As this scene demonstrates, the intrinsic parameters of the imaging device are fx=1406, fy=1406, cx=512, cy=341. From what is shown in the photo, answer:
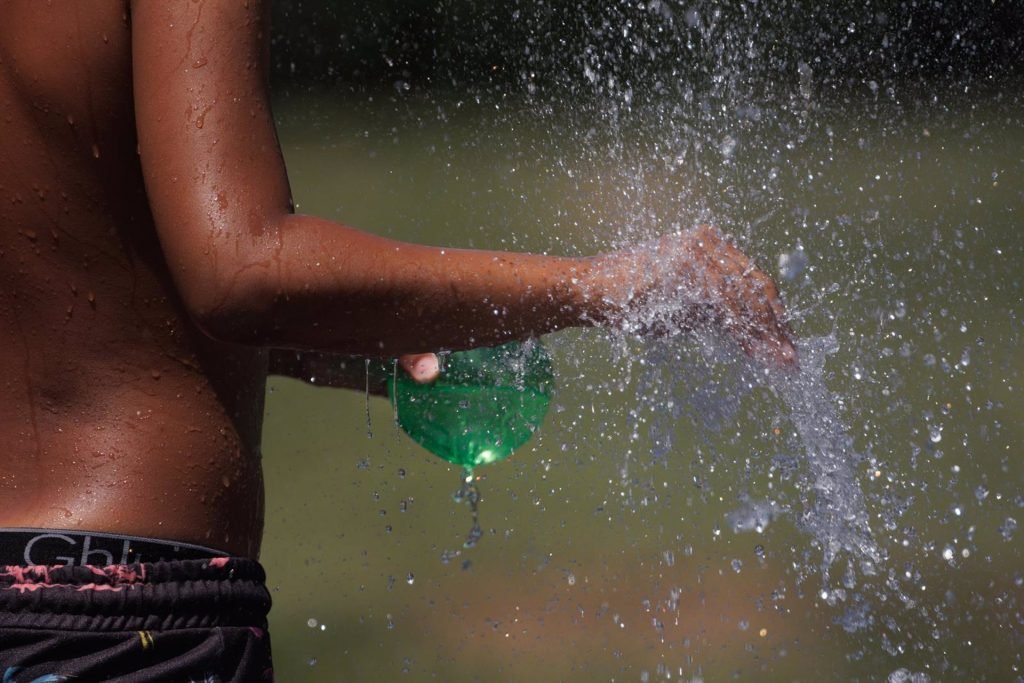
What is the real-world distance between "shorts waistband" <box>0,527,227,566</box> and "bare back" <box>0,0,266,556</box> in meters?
0.01

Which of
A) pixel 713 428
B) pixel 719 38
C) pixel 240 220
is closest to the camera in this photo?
pixel 240 220

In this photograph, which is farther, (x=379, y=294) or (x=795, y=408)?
(x=795, y=408)

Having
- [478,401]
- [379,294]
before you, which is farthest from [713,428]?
[379,294]

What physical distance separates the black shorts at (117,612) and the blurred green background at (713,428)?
2.18ft

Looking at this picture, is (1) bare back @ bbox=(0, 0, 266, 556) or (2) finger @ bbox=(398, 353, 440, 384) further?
(2) finger @ bbox=(398, 353, 440, 384)

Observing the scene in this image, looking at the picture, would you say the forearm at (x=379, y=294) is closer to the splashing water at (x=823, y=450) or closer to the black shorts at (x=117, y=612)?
the black shorts at (x=117, y=612)

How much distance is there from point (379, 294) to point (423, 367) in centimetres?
39

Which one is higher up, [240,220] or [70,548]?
[240,220]

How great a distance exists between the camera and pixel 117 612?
97 cm

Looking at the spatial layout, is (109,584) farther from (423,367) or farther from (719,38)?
(719,38)

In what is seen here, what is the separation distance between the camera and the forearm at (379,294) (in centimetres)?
95

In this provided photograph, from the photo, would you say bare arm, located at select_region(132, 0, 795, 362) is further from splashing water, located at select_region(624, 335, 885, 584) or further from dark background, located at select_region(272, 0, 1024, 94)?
dark background, located at select_region(272, 0, 1024, 94)

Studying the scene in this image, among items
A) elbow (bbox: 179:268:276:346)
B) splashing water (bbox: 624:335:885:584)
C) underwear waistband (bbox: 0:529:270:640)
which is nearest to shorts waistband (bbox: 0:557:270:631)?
underwear waistband (bbox: 0:529:270:640)

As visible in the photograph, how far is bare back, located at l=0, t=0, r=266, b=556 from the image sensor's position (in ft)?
3.26
